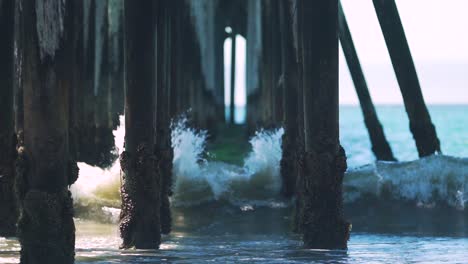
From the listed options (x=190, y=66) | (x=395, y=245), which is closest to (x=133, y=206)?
(x=395, y=245)

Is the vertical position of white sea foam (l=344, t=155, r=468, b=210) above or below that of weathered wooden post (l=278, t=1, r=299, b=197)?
below

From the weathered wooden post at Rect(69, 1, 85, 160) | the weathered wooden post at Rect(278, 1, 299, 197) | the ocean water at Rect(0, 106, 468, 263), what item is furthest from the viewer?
the weathered wooden post at Rect(278, 1, 299, 197)

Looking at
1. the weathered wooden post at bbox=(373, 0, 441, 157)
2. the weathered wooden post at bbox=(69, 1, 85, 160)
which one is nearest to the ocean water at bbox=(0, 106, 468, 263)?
the weathered wooden post at bbox=(373, 0, 441, 157)

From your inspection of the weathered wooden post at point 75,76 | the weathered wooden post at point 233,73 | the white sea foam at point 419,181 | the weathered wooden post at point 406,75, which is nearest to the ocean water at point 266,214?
the white sea foam at point 419,181

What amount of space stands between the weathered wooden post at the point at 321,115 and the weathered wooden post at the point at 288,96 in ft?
10.1

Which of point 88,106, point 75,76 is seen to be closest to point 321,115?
point 75,76

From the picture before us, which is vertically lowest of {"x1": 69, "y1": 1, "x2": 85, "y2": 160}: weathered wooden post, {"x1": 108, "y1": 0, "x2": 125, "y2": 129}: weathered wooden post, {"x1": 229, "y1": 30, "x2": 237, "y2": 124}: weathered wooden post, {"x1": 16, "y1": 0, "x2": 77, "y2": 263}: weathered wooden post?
{"x1": 16, "y1": 0, "x2": 77, "y2": 263}: weathered wooden post

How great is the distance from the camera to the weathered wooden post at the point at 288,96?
1160 cm

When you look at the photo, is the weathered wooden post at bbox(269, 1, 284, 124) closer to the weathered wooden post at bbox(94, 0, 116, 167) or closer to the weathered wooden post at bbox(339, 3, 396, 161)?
the weathered wooden post at bbox(339, 3, 396, 161)

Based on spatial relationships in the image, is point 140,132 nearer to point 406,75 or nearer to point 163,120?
point 163,120

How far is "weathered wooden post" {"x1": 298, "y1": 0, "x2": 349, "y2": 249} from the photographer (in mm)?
8156

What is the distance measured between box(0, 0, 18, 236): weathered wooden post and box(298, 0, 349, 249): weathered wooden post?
8.72 ft

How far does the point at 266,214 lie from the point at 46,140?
6783 mm

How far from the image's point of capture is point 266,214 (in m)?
13.4
